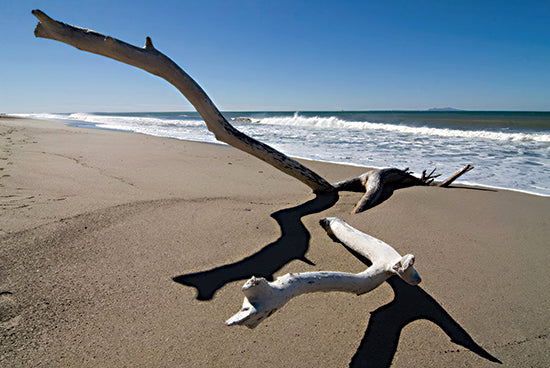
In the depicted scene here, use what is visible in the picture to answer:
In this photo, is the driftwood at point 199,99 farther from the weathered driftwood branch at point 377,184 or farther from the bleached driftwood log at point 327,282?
the bleached driftwood log at point 327,282

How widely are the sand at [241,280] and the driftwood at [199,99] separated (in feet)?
1.13

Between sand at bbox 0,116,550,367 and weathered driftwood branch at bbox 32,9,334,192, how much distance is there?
616 mm

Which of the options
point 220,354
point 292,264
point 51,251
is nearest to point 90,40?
point 51,251

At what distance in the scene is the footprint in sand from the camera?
5.04 feet

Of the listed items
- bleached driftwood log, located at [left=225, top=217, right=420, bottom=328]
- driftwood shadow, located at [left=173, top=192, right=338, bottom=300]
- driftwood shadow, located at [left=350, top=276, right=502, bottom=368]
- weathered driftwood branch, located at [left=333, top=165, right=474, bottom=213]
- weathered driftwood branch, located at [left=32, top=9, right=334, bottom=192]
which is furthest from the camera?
weathered driftwood branch, located at [left=333, top=165, right=474, bottom=213]

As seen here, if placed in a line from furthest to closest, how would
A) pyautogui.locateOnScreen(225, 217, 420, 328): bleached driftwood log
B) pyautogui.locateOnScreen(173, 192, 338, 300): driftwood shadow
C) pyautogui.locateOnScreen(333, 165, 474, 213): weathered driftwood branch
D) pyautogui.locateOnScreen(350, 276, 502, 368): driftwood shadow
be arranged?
pyautogui.locateOnScreen(333, 165, 474, 213): weathered driftwood branch < pyautogui.locateOnScreen(173, 192, 338, 300): driftwood shadow < pyautogui.locateOnScreen(350, 276, 502, 368): driftwood shadow < pyautogui.locateOnScreen(225, 217, 420, 328): bleached driftwood log

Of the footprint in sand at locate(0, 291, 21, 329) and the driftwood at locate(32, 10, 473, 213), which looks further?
the driftwood at locate(32, 10, 473, 213)

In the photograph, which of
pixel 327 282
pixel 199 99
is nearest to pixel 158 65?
pixel 199 99

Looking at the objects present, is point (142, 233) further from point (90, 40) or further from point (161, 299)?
point (90, 40)

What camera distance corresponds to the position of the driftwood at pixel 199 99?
268cm

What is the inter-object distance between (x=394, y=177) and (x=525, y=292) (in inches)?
99.9

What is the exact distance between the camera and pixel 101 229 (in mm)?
2596

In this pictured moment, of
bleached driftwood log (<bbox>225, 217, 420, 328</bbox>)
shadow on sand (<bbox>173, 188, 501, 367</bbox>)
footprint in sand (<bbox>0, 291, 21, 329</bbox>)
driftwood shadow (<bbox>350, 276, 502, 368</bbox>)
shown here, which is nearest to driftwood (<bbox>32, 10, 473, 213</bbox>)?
shadow on sand (<bbox>173, 188, 501, 367</bbox>)

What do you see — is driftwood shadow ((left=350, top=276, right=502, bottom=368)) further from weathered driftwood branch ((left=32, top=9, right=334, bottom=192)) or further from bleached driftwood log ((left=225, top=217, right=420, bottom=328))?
weathered driftwood branch ((left=32, top=9, right=334, bottom=192))
